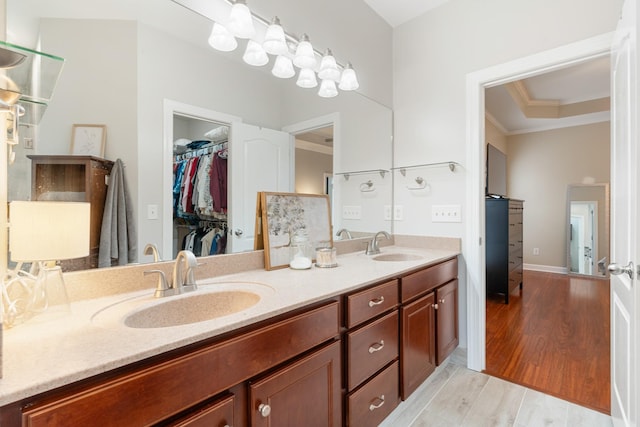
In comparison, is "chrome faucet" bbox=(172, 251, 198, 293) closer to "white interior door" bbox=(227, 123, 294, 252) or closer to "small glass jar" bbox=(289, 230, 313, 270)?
"white interior door" bbox=(227, 123, 294, 252)

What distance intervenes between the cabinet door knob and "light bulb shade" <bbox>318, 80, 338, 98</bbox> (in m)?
1.70

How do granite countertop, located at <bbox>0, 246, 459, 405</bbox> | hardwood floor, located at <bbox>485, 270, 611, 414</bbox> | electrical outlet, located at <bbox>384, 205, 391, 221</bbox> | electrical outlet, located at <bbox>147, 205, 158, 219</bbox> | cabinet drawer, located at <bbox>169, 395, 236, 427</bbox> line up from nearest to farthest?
granite countertop, located at <bbox>0, 246, 459, 405</bbox> < cabinet drawer, located at <bbox>169, 395, 236, 427</bbox> < electrical outlet, located at <bbox>147, 205, 158, 219</bbox> < hardwood floor, located at <bbox>485, 270, 611, 414</bbox> < electrical outlet, located at <bbox>384, 205, 391, 221</bbox>

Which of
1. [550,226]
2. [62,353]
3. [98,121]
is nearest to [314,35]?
[98,121]

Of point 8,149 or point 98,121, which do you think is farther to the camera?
point 98,121

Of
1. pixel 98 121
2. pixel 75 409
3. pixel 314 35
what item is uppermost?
pixel 314 35

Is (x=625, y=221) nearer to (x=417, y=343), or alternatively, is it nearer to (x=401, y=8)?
(x=417, y=343)

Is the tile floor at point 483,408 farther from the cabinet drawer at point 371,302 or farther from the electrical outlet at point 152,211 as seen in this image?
the electrical outlet at point 152,211

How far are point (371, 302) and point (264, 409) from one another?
612 millimetres

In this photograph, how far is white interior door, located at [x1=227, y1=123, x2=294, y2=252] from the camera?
1.54 m

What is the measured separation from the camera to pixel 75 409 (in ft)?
1.92

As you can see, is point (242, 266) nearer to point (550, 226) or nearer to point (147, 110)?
point (147, 110)

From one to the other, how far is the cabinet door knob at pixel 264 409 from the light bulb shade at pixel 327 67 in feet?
5.70

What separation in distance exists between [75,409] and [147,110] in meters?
1.03

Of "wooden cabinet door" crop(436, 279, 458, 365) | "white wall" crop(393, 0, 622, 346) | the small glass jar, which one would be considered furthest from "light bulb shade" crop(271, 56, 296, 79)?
"wooden cabinet door" crop(436, 279, 458, 365)
